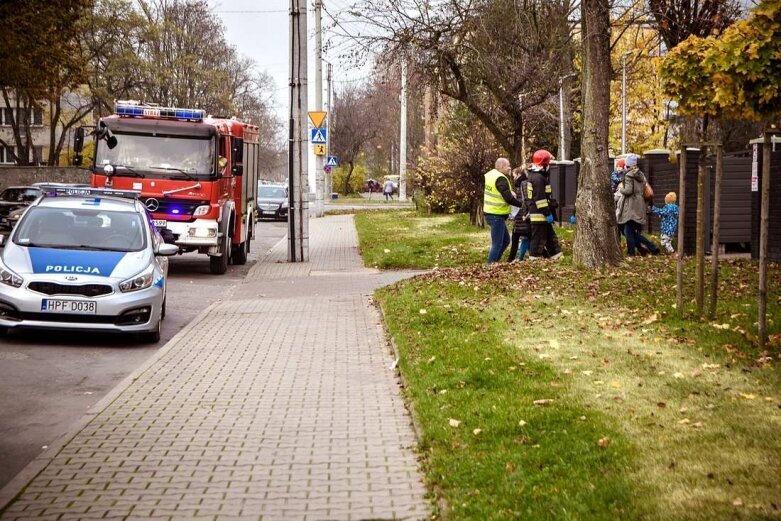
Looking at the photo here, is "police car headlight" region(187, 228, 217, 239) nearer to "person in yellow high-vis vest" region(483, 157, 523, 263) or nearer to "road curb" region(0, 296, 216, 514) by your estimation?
"person in yellow high-vis vest" region(483, 157, 523, 263)

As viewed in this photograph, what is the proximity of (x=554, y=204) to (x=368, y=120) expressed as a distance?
81197 millimetres

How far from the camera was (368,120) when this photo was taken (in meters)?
97.8

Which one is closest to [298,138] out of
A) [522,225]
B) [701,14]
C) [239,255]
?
[239,255]

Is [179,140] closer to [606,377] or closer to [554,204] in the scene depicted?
[554,204]

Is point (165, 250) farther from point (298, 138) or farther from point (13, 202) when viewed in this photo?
point (13, 202)

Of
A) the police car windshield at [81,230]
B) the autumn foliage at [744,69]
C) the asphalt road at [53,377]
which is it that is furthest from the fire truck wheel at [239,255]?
the autumn foliage at [744,69]

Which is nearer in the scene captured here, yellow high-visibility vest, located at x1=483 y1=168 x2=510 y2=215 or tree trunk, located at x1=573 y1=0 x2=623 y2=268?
tree trunk, located at x1=573 y1=0 x2=623 y2=268

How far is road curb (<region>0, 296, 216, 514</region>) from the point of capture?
6.14 meters

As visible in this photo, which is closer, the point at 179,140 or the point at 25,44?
the point at 179,140

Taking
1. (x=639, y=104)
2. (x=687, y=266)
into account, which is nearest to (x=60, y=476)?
(x=687, y=266)

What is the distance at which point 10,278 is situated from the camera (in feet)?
38.9

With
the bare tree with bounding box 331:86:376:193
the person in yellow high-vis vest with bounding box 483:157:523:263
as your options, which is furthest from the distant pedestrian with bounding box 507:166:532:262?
the bare tree with bounding box 331:86:376:193

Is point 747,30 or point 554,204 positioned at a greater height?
point 747,30

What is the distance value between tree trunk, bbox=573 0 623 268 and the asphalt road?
5.68m
